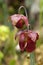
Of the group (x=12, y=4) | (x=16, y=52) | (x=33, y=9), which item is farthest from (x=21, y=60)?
(x=12, y=4)

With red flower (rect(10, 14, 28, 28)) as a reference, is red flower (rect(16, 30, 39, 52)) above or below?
below

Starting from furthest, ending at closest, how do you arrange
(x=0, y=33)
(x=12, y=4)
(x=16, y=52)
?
1. (x=12, y=4)
2. (x=16, y=52)
3. (x=0, y=33)

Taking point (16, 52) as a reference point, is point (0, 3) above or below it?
above

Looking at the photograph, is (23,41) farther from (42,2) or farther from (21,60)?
(21,60)

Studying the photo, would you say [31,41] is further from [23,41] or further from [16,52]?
[16,52]

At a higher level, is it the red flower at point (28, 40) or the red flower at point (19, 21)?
the red flower at point (19, 21)

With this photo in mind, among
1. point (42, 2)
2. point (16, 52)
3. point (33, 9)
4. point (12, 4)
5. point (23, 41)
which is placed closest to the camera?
point (23, 41)

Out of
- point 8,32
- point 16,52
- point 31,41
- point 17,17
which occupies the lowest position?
point 16,52

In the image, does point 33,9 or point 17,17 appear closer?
point 17,17

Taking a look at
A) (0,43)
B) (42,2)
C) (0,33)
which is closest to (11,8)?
(0,43)
